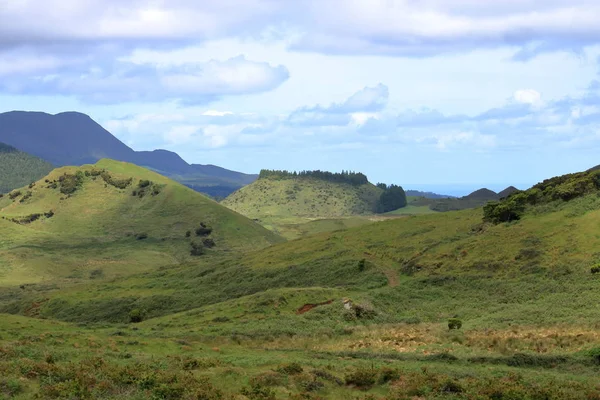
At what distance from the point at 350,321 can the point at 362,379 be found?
104 ft

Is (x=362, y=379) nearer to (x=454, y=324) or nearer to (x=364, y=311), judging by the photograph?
(x=454, y=324)

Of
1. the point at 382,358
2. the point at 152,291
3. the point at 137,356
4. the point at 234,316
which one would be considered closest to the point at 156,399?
the point at 137,356

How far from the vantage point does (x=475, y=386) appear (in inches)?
1190

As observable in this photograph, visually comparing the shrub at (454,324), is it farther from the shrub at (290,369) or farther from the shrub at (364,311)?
the shrub at (290,369)

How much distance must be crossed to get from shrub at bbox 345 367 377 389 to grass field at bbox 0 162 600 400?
64 millimetres

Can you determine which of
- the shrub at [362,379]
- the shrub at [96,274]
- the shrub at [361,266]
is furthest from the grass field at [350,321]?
the shrub at [96,274]

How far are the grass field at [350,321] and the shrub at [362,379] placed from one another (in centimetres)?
6

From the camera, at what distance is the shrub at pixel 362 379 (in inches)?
1243

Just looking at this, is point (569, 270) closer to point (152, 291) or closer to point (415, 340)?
point (415, 340)

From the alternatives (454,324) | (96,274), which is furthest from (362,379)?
(96,274)

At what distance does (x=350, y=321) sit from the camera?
63.2m

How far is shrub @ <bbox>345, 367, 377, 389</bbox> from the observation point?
31.6m

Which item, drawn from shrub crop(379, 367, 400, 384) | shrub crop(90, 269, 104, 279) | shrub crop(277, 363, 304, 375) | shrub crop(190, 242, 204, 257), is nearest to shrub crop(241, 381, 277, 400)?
shrub crop(277, 363, 304, 375)

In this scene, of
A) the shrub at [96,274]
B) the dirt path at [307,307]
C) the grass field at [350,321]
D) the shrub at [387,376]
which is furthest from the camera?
the shrub at [96,274]
